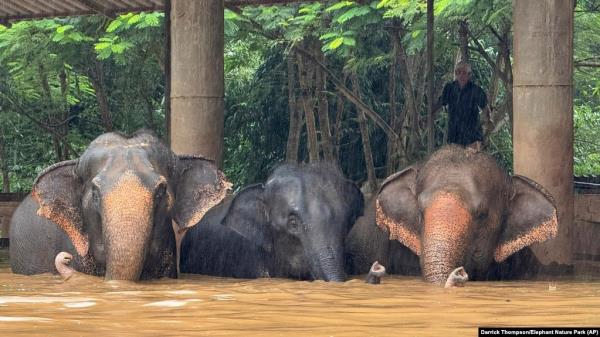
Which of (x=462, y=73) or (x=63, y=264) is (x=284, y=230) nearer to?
(x=63, y=264)

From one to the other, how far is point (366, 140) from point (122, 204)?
1096cm

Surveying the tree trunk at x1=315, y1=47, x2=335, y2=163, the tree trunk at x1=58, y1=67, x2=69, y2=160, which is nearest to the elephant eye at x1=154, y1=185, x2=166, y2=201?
the tree trunk at x1=315, y1=47, x2=335, y2=163

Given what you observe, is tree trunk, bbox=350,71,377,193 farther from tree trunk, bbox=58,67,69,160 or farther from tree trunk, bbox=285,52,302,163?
tree trunk, bbox=58,67,69,160

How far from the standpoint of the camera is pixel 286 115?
21672 mm

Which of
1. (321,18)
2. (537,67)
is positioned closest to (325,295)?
(537,67)

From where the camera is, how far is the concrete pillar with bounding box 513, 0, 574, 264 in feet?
34.3

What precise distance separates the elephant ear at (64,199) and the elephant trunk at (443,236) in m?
2.40

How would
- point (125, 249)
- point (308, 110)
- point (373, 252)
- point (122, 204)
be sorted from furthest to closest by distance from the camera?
1. point (308, 110)
2. point (373, 252)
3. point (122, 204)
4. point (125, 249)

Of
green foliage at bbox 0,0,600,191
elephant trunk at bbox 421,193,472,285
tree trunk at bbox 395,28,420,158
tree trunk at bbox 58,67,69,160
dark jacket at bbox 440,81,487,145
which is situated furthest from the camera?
tree trunk at bbox 58,67,69,160

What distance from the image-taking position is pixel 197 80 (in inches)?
438

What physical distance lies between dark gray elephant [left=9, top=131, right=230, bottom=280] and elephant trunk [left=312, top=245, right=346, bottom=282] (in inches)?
39.6

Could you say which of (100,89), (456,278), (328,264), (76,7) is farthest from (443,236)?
(100,89)

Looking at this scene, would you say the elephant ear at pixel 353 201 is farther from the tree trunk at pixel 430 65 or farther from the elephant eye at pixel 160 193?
the tree trunk at pixel 430 65

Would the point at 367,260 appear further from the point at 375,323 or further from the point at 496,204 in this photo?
the point at 375,323
